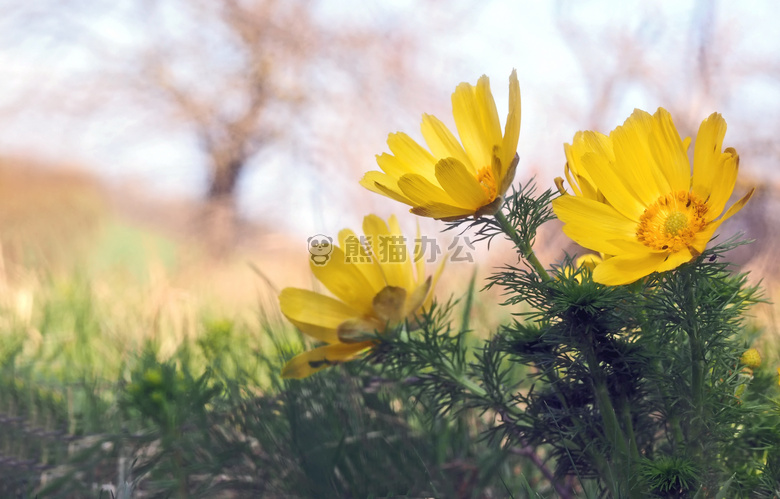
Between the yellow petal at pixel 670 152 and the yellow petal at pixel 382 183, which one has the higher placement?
the yellow petal at pixel 382 183

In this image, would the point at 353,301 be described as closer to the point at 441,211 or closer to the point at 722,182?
the point at 441,211

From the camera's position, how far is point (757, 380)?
0.59 m

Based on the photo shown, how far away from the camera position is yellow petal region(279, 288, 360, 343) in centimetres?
58

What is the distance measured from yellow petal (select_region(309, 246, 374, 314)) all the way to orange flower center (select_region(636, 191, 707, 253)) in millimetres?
252

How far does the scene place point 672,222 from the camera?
43cm

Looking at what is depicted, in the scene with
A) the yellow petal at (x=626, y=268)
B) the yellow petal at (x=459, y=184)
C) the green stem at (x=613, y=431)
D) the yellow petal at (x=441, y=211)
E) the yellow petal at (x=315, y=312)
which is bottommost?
the green stem at (x=613, y=431)

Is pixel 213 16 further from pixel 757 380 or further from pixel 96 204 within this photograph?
pixel 757 380

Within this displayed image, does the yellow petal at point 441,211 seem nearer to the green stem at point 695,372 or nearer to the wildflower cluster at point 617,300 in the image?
the wildflower cluster at point 617,300

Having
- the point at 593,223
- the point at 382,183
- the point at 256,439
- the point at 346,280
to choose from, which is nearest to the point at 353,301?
the point at 346,280

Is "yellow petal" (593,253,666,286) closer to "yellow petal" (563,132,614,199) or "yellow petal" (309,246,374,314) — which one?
"yellow petal" (563,132,614,199)

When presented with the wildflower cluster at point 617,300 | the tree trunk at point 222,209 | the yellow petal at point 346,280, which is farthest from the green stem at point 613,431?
the tree trunk at point 222,209

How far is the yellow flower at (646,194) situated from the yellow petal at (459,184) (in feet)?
0.20

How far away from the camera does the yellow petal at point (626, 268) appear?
403 mm

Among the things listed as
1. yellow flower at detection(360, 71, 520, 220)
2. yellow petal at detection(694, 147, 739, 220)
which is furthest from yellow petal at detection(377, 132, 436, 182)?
yellow petal at detection(694, 147, 739, 220)
